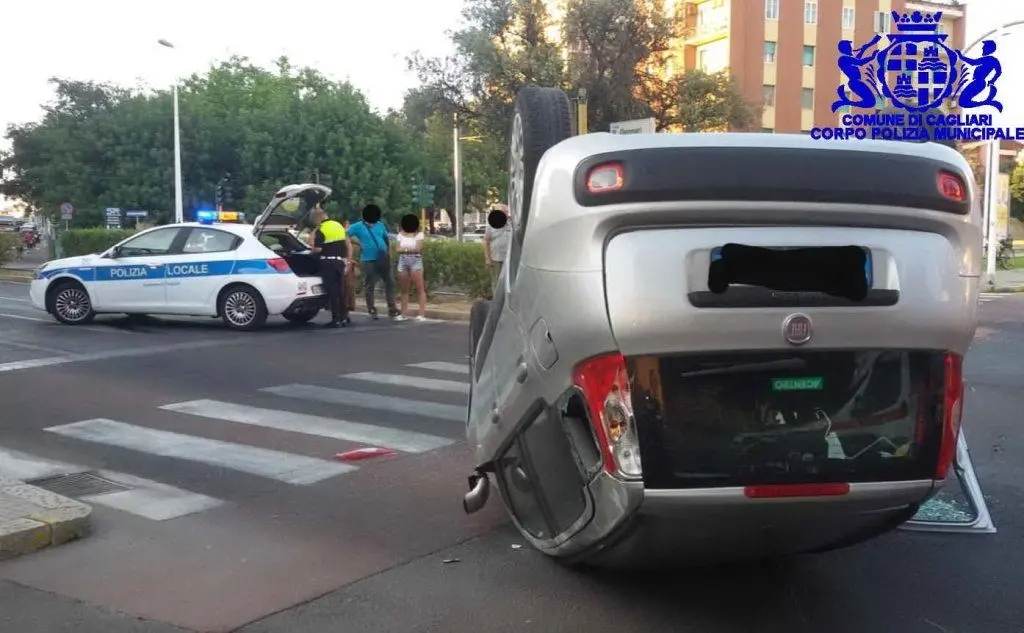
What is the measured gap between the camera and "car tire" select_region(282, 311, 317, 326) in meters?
14.5

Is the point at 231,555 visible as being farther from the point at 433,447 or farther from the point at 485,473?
the point at 433,447

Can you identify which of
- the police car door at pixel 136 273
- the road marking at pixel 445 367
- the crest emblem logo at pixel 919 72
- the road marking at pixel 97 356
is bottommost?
the road marking at pixel 445 367

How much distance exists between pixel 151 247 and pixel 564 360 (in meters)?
12.3

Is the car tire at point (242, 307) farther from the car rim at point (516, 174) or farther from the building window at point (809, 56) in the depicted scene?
the building window at point (809, 56)

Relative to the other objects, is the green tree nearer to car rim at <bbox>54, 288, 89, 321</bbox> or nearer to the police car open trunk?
car rim at <bbox>54, 288, 89, 321</bbox>

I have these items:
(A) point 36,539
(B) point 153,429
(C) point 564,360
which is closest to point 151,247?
(B) point 153,429

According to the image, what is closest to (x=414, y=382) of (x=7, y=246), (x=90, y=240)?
(x=90, y=240)

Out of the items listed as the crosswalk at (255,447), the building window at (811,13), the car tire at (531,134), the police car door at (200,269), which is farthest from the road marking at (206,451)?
the building window at (811,13)

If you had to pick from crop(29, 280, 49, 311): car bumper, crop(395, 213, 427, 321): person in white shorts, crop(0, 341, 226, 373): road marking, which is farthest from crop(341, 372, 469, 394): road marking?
crop(29, 280, 49, 311): car bumper

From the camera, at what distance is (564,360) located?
3207 mm

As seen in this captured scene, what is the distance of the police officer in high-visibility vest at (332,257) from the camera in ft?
46.8

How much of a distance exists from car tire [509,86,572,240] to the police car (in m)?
10.3

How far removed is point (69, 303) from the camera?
47.7 ft

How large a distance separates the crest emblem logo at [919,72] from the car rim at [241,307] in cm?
1070
